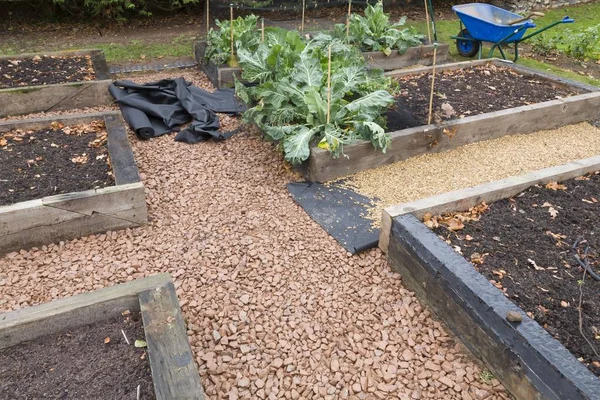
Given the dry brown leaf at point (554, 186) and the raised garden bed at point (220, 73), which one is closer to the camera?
the dry brown leaf at point (554, 186)

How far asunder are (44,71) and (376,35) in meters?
4.58

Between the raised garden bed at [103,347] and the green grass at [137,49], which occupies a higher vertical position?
the green grass at [137,49]

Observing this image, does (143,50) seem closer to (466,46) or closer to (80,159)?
(80,159)

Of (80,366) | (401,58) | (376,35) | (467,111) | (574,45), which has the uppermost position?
(376,35)

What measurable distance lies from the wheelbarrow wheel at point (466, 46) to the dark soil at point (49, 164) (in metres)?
5.91

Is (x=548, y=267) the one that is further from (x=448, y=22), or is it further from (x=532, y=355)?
(x=448, y=22)

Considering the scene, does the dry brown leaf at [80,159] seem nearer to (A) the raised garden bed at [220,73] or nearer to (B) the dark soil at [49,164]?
(B) the dark soil at [49,164]

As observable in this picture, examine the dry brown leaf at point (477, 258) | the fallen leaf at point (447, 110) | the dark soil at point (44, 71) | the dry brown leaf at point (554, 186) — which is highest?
the dark soil at point (44, 71)

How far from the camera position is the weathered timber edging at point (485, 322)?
220cm

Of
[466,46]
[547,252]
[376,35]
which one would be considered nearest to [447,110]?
[547,252]

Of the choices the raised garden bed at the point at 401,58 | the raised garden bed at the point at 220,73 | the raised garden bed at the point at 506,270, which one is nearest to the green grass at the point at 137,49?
the raised garden bed at the point at 220,73

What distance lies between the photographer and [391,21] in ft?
28.0

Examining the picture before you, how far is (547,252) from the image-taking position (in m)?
3.07

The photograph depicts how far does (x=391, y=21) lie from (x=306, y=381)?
734 centimetres
